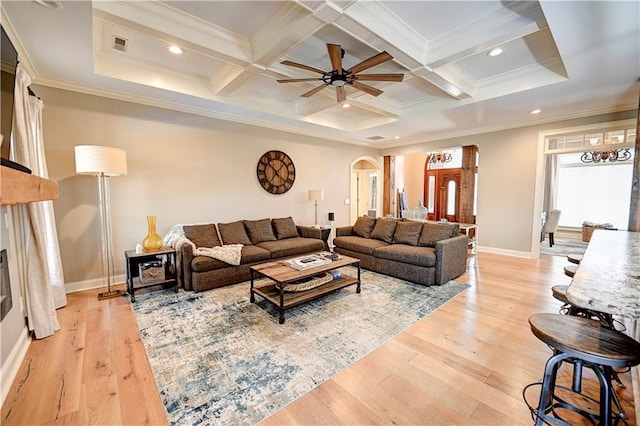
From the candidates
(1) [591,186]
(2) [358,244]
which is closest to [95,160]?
(2) [358,244]

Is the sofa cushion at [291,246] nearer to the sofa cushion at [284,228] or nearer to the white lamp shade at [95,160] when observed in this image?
the sofa cushion at [284,228]

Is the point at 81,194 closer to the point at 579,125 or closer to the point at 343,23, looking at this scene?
the point at 343,23

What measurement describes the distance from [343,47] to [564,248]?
23.1ft

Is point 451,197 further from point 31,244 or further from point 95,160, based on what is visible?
point 31,244

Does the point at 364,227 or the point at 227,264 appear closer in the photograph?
the point at 227,264

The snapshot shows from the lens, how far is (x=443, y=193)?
9430 millimetres

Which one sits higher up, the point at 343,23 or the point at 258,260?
the point at 343,23

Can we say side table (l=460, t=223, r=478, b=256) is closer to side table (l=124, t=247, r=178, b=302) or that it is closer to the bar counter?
the bar counter

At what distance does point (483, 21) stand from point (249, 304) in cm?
386

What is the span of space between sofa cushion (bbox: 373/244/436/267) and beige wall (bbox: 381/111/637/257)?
2.67 meters

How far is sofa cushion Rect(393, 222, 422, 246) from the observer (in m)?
4.45

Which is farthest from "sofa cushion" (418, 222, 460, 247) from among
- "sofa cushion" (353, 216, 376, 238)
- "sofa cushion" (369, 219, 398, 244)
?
"sofa cushion" (353, 216, 376, 238)

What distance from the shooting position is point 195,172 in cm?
456

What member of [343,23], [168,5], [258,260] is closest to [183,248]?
[258,260]
